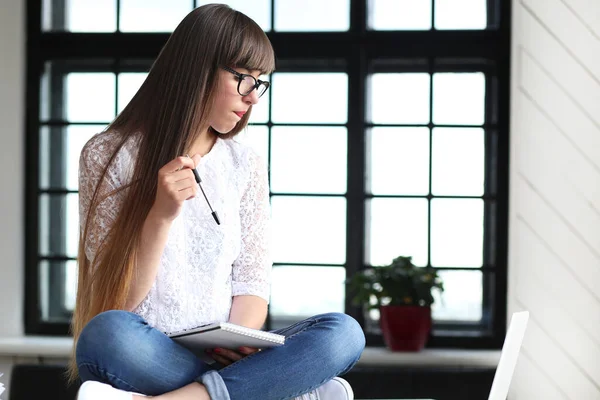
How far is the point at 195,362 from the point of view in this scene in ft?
6.19

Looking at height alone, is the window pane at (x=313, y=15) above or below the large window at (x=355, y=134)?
above

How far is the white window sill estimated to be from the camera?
361 centimetres

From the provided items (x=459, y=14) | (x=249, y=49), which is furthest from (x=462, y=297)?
(x=249, y=49)

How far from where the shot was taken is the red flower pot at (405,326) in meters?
3.59

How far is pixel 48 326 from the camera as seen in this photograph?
156 inches

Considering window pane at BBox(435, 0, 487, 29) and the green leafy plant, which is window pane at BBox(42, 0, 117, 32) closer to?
window pane at BBox(435, 0, 487, 29)

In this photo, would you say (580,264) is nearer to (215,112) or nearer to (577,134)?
(577,134)

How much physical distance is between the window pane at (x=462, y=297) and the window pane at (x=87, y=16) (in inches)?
73.6

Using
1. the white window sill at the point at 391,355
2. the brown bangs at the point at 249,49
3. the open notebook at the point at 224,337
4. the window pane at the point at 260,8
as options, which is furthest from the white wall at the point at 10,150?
the open notebook at the point at 224,337

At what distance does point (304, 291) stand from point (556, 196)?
45.8 inches

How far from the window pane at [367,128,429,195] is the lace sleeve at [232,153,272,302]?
1.65 meters

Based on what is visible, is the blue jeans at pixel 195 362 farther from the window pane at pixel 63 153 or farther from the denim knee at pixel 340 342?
the window pane at pixel 63 153

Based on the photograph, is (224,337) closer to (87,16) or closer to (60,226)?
(60,226)

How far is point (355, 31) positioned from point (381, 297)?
1174mm
